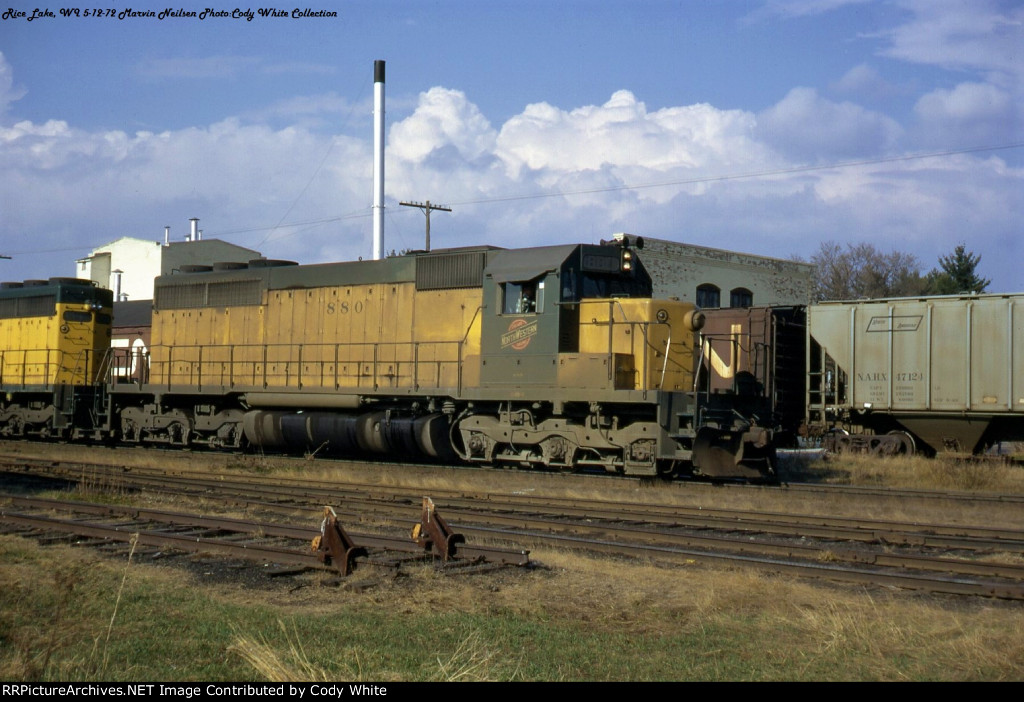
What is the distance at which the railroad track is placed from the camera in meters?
8.12

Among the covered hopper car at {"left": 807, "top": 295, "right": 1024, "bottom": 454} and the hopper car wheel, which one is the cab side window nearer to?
Result: the covered hopper car at {"left": 807, "top": 295, "right": 1024, "bottom": 454}

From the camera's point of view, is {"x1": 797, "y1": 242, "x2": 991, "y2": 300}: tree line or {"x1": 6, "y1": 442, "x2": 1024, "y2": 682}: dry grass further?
{"x1": 797, "y1": 242, "x2": 991, "y2": 300}: tree line

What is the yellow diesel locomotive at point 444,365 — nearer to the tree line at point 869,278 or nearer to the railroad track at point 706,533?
the railroad track at point 706,533

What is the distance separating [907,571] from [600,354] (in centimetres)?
667

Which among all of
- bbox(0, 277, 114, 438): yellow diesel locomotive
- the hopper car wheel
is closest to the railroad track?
bbox(0, 277, 114, 438): yellow diesel locomotive

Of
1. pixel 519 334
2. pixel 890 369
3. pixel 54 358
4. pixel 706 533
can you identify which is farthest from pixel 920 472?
pixel 54 358

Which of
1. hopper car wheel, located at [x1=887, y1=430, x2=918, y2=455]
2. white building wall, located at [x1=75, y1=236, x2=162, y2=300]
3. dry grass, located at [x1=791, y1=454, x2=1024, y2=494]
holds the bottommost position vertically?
dry grass, located at [x1=791, y1=454, x2=1024, y2=494]

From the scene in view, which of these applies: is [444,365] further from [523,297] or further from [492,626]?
[492,626]

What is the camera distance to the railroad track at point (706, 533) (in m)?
8.12

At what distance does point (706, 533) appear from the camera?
10445mm

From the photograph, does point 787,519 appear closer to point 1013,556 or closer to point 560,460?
point 1013,556

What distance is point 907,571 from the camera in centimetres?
818

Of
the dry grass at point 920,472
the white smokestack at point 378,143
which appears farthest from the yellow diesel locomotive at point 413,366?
the white smokestack at point 378,143
